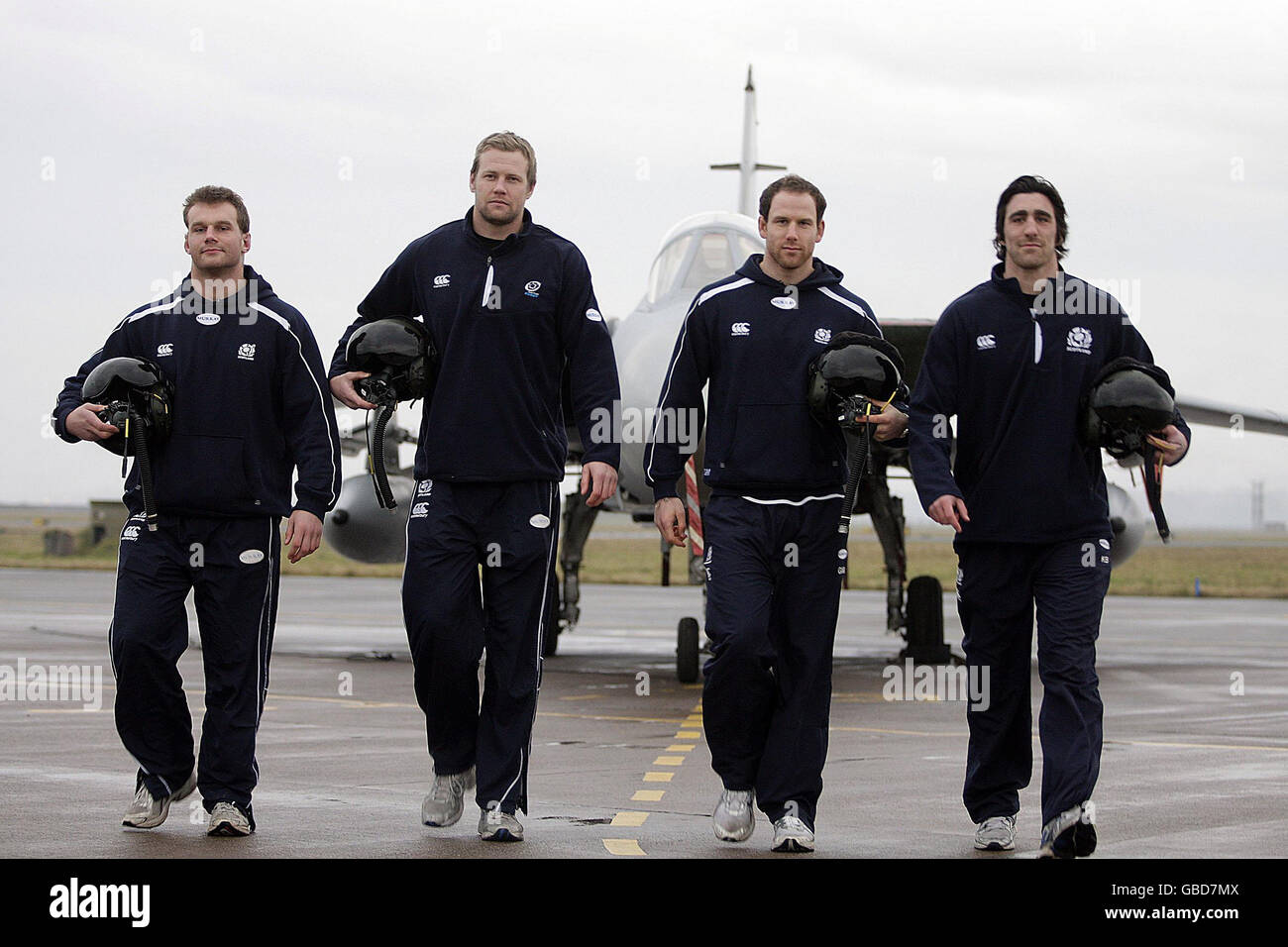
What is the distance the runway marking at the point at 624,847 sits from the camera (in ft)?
21.5

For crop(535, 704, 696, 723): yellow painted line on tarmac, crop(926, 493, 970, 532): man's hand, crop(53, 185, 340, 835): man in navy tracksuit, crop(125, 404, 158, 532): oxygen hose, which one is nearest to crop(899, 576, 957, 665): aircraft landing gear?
crop(535, 704, 696, 723): yellow painted line on tarmac

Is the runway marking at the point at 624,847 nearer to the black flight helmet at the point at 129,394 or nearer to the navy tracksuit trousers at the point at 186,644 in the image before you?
the navy tracksuit trousers at the point at 186,644

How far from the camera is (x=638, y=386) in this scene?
14039 mm

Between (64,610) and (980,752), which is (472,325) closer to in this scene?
(980,752)

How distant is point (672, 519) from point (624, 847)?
1314 mm

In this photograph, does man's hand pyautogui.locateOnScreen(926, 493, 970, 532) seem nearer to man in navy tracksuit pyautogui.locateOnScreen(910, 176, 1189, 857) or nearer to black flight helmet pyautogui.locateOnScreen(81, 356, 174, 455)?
man in navy tracksuit pyautogui.locateOnScreen(910, 176, 1189, 857)

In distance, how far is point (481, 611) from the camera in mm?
7238

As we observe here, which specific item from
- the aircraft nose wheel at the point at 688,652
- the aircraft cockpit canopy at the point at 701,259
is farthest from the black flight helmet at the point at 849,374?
the aircraft nose wheel at the point at 688,652

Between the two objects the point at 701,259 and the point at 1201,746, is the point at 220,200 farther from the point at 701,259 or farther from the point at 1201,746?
the point at 701,259

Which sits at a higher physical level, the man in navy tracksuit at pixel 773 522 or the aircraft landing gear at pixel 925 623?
the man in navy tracksuit at pixel 773 522

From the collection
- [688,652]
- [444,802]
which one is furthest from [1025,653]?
[688,652]

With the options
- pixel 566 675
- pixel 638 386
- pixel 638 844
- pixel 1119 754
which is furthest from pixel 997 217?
pixel 566 675

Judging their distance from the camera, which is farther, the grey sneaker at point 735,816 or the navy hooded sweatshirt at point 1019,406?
the grey sneaker at point 735,816

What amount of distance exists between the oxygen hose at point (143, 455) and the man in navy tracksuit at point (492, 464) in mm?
834
